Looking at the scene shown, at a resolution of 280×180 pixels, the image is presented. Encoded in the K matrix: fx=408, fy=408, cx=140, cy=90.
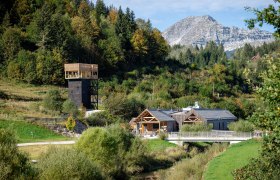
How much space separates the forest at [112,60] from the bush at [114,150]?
828 inches

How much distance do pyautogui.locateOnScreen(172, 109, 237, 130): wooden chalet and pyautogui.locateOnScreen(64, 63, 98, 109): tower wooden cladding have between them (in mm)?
11660

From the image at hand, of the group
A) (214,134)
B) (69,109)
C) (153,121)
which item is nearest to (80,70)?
(69,109)

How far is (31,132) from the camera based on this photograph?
38.3m

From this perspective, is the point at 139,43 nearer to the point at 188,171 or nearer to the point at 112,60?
the point at 112,60

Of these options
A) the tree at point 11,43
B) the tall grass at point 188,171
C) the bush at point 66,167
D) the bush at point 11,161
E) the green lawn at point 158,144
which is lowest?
the green lawn at point 158,144

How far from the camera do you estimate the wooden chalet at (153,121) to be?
50.8 metres

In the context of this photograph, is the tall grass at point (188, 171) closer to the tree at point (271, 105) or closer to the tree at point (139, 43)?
the tree at point (271, 105)

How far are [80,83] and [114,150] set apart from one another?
27567 mm

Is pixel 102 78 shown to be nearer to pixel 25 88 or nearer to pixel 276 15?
pixel 25 88

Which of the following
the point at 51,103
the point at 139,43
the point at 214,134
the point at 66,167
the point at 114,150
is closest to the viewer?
the point at 66,167

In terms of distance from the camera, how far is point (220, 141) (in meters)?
39.1

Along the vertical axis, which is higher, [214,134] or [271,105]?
[271,105]

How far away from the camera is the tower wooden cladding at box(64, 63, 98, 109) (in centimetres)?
5322

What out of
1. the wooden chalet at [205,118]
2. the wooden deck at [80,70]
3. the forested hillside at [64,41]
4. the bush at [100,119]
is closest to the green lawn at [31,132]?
the bush at [100,119]
